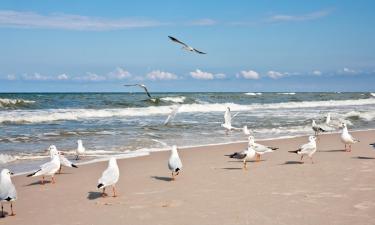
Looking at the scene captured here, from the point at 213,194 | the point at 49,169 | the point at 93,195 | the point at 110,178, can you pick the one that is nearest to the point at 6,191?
the point at 93,195

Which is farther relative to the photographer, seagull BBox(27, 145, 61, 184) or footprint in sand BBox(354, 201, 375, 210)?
seagull BBox(27, 145, 61, 184)

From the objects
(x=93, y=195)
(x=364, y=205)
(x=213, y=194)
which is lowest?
(x=93, y=195)

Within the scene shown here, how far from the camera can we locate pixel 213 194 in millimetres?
7008

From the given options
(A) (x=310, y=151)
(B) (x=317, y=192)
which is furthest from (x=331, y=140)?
(B) (x=317, y=192)

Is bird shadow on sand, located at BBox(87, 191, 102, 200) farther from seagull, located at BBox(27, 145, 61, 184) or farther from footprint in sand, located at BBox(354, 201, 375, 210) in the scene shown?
footprint in sand, located at BBox(354, 201, 375, 210)

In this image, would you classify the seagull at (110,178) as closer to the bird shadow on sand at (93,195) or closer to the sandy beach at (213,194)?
the bird shadow on sand at (93,195)

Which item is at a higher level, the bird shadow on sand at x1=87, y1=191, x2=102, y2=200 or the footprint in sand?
the footprint in sand

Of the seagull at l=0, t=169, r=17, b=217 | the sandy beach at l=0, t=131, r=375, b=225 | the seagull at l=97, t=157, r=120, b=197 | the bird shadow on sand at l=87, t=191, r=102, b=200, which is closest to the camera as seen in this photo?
the sandy beach at l=0, t=131, r=375, b=225

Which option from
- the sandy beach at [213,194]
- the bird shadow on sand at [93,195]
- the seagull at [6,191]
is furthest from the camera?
the bird shadow on sand at [93,195]

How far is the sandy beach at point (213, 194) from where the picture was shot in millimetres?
5727

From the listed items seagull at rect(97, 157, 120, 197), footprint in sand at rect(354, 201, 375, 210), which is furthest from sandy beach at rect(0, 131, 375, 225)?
seagull at rect(97, 157, 120, 197)

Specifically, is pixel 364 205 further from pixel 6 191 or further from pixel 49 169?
pixel 49 169

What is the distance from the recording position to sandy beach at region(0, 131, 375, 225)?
5.73 metres

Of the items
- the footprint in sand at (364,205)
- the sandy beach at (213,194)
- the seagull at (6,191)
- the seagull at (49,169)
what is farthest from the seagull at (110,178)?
the footprint in sand at (364,205)
